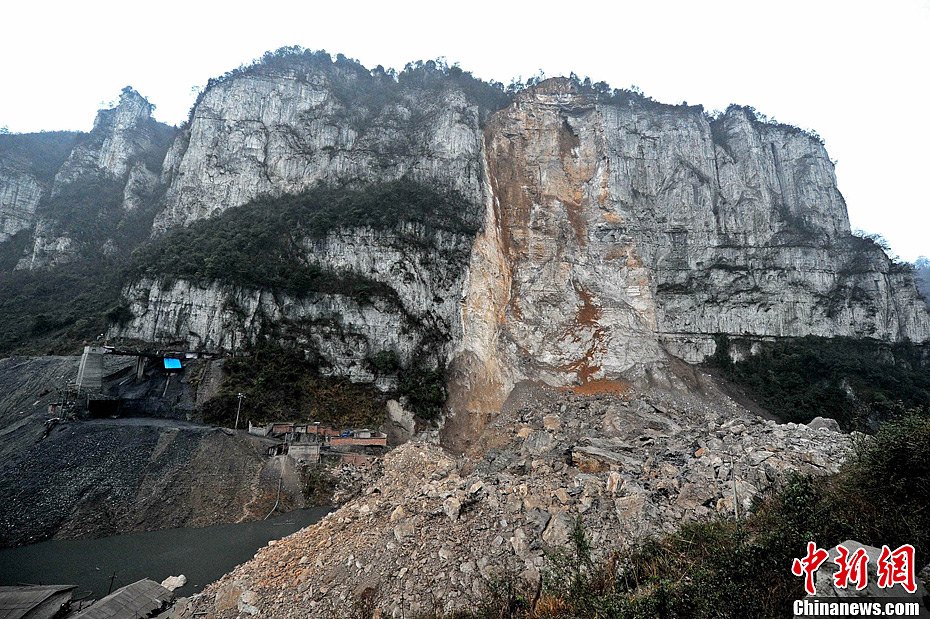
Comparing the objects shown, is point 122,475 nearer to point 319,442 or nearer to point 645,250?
point 319,442

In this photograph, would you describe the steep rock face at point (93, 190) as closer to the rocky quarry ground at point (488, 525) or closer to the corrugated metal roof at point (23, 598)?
the corrugated metal roof at point (23, 598)

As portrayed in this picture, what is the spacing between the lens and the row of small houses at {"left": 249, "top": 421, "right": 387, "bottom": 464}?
25516 millimetres

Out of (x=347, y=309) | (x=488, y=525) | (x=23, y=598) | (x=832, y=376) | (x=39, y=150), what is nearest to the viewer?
(x=23, y=598)

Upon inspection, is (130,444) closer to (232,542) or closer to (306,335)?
(232,542)

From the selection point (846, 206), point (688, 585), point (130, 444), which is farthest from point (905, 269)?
point (130, 444)

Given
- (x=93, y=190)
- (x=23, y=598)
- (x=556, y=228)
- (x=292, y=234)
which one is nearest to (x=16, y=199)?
(x=93, y=190)

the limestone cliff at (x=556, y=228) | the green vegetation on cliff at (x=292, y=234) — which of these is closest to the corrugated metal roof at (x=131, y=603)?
the limestone cliff at (x=556, y=228)

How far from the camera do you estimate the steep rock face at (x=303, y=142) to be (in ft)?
148

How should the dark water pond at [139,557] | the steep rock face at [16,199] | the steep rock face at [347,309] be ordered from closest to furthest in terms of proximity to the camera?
the dark water pond at [139,557] < the steep rock face at [347,309] < the steep rock face at [16,199]

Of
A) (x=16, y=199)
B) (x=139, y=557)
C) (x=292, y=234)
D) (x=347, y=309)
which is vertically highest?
(x=16, y=199)

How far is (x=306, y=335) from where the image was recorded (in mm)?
34844

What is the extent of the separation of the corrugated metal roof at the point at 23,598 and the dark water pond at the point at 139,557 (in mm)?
1865

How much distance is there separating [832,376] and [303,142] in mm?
56008

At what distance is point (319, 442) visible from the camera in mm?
26875
